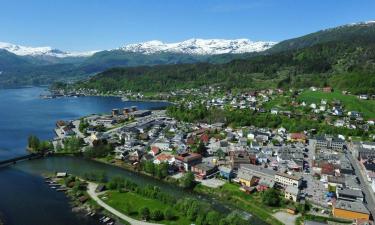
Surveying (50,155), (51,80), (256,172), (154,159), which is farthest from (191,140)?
(51,80)

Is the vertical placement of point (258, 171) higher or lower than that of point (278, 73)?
lower

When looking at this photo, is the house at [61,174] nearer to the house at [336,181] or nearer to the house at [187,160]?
the house at [187,160]

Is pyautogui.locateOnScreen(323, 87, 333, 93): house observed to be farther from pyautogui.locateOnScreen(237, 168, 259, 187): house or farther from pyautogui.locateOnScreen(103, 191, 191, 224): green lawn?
pyautogui.locateOnScreen(103, 191, 191, 224): green lawn

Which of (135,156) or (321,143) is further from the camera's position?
(321,143)

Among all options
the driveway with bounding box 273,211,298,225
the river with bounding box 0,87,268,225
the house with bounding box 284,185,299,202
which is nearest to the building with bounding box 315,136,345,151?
the house with bounding box 284,185,299,202

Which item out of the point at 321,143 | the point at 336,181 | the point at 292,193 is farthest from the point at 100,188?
the point at 321,143

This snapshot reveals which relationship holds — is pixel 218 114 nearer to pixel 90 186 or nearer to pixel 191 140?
pixel 191 140

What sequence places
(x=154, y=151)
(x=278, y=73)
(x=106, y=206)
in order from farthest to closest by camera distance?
(x=278, y=73) < (x=154, y=151) < (x=106, y=206)

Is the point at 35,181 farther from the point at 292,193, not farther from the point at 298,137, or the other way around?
the point at 298,137
